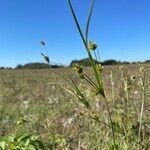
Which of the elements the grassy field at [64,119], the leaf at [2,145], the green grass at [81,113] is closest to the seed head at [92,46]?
the green grass at [81,113]

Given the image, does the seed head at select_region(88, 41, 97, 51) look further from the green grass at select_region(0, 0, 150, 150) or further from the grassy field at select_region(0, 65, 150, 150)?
the grassy field at select_region(0, 65, 150, 150)

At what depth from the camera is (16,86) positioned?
15422 millimetres

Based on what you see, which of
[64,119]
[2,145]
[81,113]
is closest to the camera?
[81,113]

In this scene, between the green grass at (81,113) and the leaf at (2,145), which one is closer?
the green grass at (81,113)

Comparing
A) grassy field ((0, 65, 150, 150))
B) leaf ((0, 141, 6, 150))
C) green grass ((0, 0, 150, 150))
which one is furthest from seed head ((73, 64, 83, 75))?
leaf ((0, 141, 6, 150))

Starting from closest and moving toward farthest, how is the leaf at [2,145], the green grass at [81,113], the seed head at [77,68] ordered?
the seed head at [77,68] < the green grass at [81,113] < the leaf at [2,145]

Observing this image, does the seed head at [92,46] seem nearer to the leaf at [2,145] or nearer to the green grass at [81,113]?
the green grass at [81,113]

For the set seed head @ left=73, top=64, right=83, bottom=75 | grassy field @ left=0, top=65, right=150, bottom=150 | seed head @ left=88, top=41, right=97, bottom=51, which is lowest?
grassy field @ left=0, top=65, right=150, bottom=150

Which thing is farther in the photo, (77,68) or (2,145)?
(2,145)

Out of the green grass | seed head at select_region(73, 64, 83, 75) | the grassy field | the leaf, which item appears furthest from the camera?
the grassy field

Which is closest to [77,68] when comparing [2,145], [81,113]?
[81,113]

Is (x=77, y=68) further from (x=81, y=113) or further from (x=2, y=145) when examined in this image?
(x=2, y=145)

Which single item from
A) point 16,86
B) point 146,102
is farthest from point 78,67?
point 16,86

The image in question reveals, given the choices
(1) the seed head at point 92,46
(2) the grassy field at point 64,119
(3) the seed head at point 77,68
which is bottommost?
(2) the grassy field at point 64,119
